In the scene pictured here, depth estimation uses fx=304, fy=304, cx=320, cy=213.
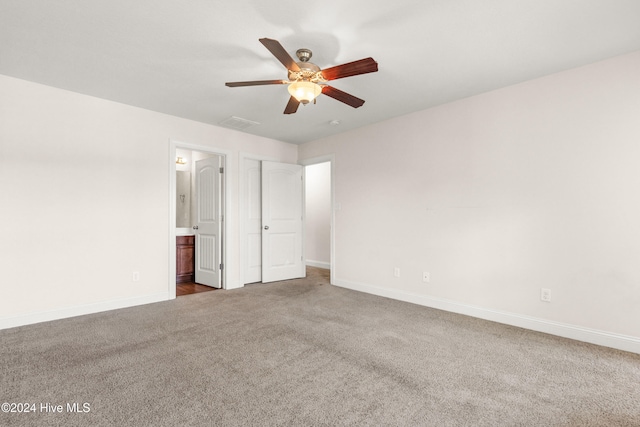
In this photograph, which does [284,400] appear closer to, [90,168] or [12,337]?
[12,337]

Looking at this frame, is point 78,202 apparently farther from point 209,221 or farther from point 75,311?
point 209,221

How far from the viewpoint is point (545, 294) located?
9.73 feet

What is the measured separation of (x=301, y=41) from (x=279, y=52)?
1.59 ft

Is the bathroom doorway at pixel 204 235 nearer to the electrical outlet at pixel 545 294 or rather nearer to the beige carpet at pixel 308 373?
the beige carpet at pixel 308 373

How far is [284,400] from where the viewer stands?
1.82m

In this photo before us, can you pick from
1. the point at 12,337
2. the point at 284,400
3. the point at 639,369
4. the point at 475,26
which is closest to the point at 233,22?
the point at 475,26

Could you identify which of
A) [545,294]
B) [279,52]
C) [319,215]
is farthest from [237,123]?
[545,294]

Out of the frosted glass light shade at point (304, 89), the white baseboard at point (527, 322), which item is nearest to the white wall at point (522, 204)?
the white baseboard at point (527, 322)

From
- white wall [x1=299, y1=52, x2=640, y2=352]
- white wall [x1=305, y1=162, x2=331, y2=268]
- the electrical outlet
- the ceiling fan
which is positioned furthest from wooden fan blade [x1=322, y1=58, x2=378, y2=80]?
white wall [x1=305, y1=162, x2=331, y2=268]

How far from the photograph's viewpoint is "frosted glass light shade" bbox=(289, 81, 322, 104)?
2377 millimetres

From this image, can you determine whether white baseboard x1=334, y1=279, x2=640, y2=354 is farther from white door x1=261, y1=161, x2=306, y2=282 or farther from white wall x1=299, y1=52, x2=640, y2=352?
white door x1=261, y1=161, x2=306, y2=282

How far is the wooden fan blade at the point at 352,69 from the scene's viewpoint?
2.09 metres

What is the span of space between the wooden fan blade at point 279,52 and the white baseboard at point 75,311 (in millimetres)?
3365

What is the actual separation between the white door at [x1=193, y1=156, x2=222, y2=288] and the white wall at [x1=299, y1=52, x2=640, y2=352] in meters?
2.34
